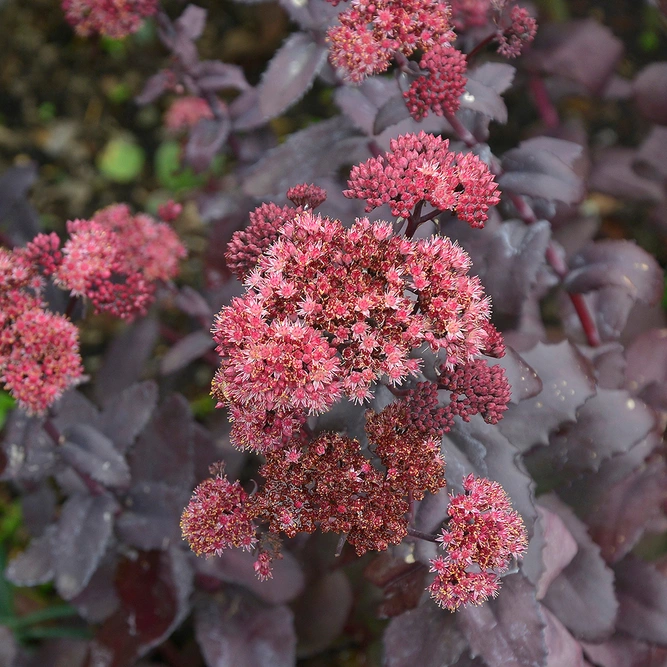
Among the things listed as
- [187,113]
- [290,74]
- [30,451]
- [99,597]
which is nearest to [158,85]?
[187,113]

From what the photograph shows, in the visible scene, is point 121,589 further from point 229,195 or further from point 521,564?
point 229,195

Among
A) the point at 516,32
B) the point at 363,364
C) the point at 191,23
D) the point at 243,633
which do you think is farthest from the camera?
the point at 191,23

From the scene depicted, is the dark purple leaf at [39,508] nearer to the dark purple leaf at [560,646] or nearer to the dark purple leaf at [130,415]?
the dark purple leaf at [130,415]

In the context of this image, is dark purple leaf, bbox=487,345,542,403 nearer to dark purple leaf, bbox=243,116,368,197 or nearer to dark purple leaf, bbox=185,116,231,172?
dark purple leaf, bbox=243,116,368,197

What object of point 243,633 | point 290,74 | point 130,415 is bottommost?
point 243,633

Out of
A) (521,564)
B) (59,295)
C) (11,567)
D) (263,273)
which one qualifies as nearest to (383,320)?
(263,273)

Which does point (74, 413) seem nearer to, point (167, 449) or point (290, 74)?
point (167, 449)

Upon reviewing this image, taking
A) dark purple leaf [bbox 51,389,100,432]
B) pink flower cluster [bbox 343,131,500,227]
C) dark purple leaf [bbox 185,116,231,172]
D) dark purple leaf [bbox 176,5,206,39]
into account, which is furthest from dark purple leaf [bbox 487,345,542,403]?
dark purple leaf [bbox 176,5,206,39]
